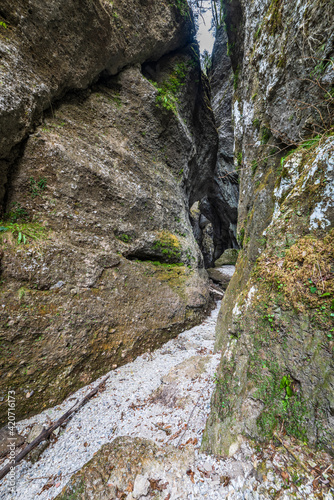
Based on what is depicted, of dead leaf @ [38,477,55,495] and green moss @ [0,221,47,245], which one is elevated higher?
green moss @ [0,221,47,245]

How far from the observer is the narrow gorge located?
172 centimetres

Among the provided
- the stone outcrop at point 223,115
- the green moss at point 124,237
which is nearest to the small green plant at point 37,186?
the green moss at point 124,237

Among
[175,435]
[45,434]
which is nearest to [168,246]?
[175,435]

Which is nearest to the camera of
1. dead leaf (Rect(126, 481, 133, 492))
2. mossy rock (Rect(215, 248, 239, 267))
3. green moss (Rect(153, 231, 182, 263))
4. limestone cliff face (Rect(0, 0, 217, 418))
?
dead leaf (Rect(126, 481, 133, 492))

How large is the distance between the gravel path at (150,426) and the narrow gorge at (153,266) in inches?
0.8

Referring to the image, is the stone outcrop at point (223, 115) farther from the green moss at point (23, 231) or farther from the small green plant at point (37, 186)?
the green moss at point (23, 231)

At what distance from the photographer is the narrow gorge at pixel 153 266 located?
172cm

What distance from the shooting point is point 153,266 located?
6.03 metres

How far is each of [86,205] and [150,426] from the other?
4787 millimetres

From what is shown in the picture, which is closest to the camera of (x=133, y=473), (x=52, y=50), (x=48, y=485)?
(x=133, y=473)

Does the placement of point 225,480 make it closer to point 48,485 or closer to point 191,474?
point 191,474

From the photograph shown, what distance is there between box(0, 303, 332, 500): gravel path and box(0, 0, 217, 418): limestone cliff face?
61 cm

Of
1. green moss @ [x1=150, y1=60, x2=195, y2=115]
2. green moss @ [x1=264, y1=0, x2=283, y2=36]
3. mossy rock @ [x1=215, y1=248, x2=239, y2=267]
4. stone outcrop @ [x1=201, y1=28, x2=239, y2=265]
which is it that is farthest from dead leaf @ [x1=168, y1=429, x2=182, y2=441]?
mossy rock @ [x1=215, y1=248, x2=239, y2=267]

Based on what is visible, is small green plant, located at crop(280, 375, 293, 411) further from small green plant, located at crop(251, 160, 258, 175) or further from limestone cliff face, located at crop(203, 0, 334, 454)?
small green plant, located at crop(251, 160, 258, 175)
